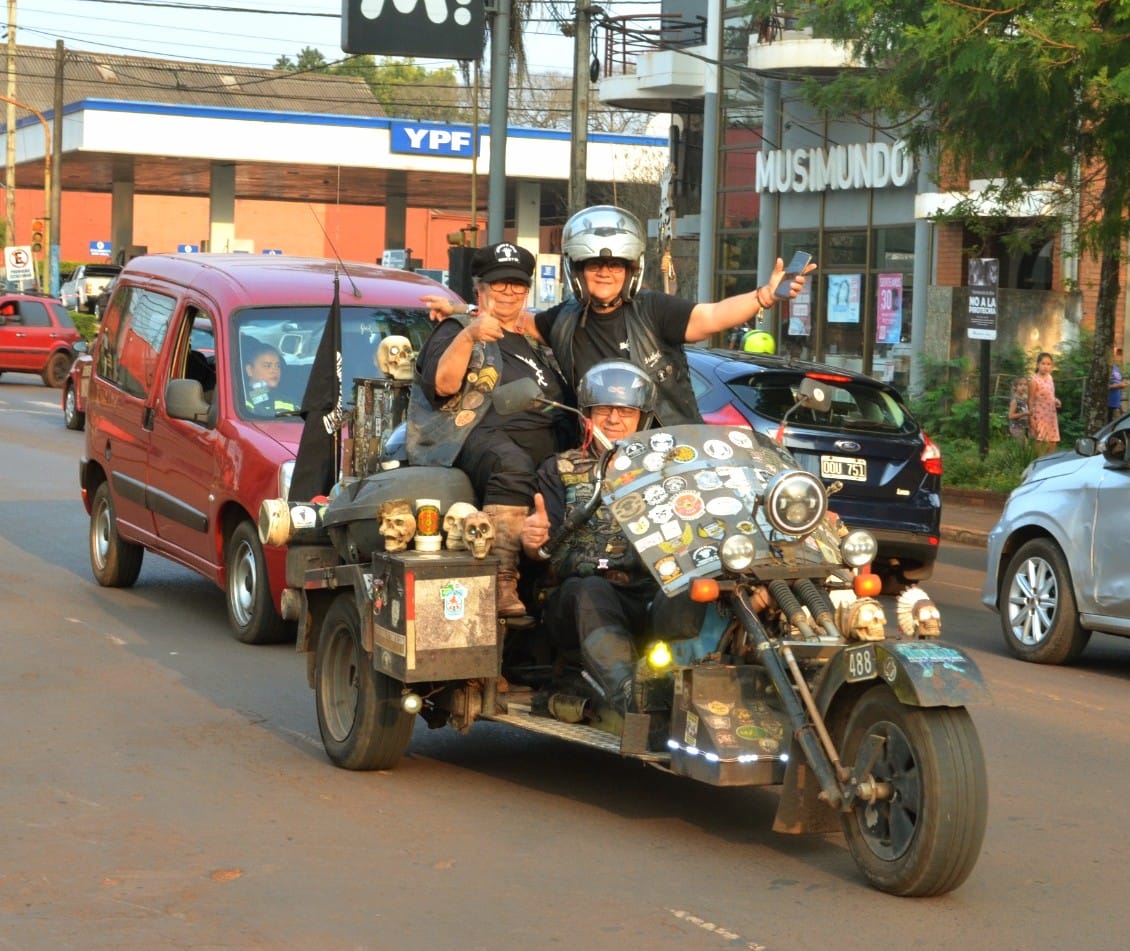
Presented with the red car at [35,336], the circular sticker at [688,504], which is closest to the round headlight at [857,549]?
the circular sticker at [688,504]

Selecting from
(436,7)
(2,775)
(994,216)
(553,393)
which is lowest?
(2,775)

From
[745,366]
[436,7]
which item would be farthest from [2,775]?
[436,7]

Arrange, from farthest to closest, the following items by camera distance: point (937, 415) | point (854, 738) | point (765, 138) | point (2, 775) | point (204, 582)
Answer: point (765, 138)
point (937, 415)
point (204, 582)
point (2, 775)
point (854, 738)

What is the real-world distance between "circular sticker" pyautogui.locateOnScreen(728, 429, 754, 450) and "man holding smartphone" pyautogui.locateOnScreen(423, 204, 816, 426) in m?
0.67

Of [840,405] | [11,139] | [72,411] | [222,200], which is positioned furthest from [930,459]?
[11,139]

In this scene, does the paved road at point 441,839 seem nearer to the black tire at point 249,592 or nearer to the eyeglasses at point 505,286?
the black tire at point 249,592

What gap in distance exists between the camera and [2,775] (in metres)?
7.54

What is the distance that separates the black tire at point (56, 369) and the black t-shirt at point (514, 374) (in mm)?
31586

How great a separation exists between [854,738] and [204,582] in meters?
8.13

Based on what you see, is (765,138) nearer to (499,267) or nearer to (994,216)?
(994,216)

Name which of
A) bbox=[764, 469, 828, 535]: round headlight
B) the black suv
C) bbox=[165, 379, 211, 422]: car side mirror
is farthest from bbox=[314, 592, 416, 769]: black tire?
the black suv

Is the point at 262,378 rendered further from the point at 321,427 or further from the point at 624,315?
the point at 624,315

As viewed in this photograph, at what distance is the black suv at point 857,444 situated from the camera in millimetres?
13336

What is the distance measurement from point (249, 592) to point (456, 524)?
3875mm
